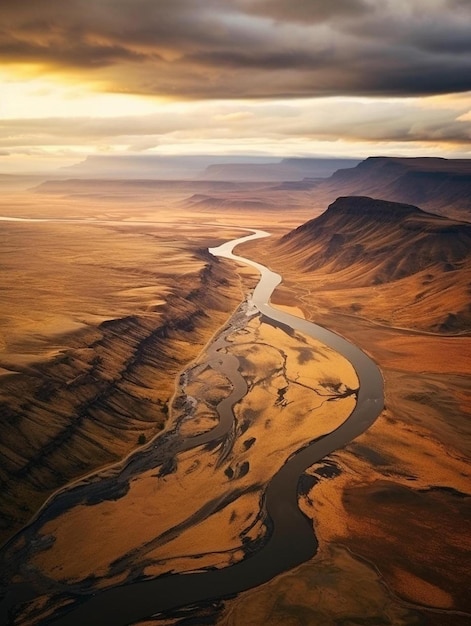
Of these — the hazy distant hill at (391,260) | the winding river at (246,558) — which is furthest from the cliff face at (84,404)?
the hazy distant hill at (391,260)

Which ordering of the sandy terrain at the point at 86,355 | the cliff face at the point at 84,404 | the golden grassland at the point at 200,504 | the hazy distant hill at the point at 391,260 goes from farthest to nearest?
the hazy distant hill at the point at 391,260 → the sandy terrain at the point at 86,355 → the cliff face at the point at 84,404 → the golden grassland at the point at 200,504

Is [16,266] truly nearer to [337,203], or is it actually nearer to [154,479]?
[154,479]

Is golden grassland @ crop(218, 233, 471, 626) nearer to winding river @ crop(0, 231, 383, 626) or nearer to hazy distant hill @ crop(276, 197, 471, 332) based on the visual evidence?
winding river @ crop(0, 231, 383, 626)

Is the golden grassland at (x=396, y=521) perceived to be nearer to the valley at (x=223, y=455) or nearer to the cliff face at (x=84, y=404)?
the valley at (x=223, y=455)

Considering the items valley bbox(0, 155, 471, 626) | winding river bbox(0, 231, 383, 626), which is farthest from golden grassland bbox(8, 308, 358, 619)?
winding river bbox(0, 231, 383, 626)

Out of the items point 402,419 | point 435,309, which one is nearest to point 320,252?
point 435,309
